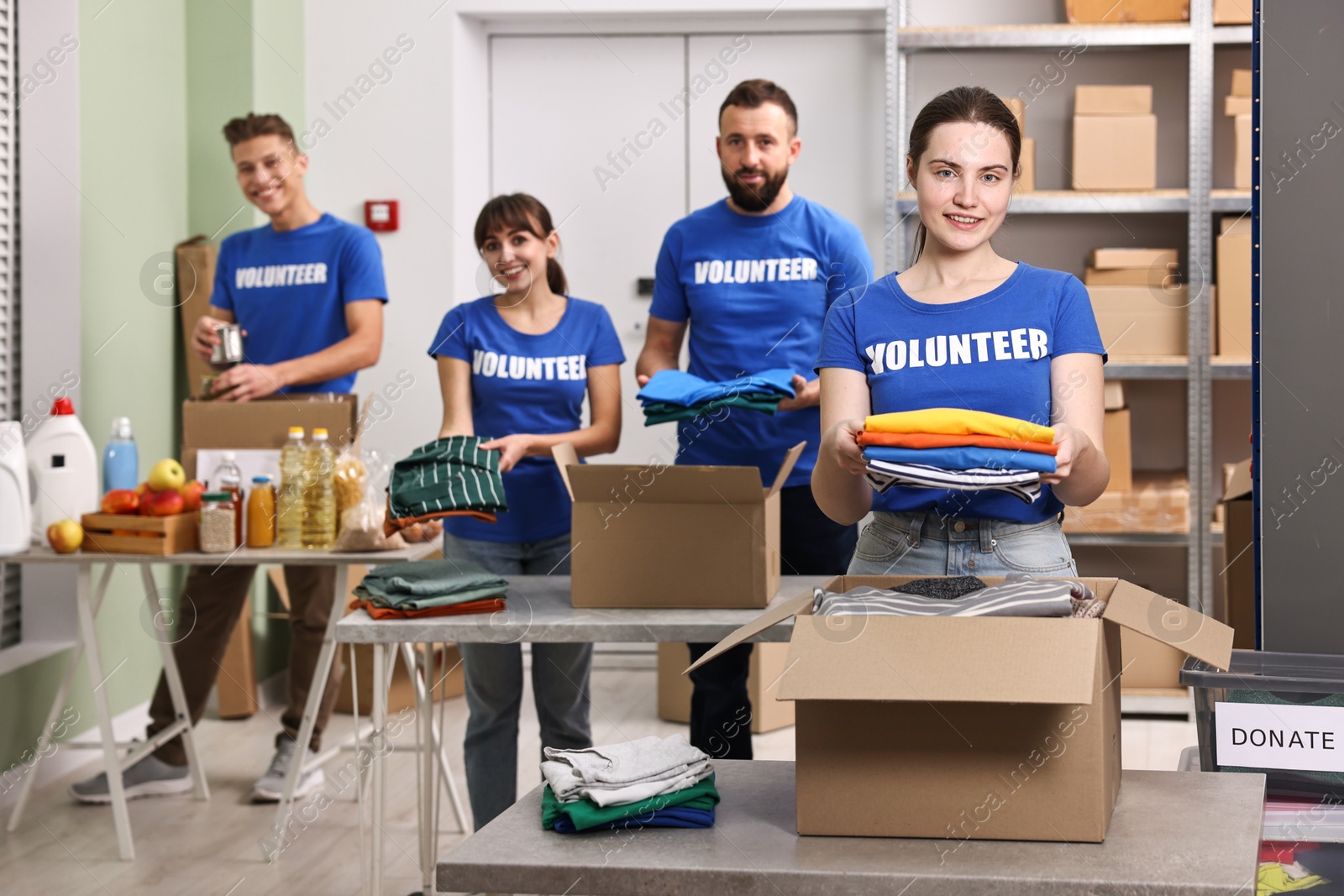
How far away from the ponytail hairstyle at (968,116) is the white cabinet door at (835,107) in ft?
9.27

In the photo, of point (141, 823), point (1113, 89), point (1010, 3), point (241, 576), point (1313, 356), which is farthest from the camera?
point (1010, 3)

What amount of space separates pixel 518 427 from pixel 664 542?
1.95 feet

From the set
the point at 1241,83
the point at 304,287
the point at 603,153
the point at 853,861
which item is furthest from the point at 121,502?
the point at 1241,83

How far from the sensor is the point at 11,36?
10.9 ft

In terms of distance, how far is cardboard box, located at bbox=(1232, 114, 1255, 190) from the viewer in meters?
3.84

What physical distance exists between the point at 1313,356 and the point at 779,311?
0.96 meters

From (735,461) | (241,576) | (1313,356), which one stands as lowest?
(241,576)

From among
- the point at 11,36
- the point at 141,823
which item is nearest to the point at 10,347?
the point at 11,36

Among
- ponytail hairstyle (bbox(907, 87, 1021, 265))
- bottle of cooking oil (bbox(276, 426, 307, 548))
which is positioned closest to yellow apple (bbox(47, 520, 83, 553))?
bottle of cooking oil (bbox(276, 426, 307, 548))

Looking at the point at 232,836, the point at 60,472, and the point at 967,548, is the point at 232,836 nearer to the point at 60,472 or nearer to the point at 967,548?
the point at 60,472

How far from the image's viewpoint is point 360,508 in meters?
2.67

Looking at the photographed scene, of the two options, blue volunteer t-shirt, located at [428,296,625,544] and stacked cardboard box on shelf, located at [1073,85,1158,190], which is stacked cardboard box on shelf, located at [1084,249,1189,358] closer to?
stacked cardboard box on shelf, located at [1073,85,1158,190]

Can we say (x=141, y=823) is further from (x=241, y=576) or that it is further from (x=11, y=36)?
(x=11, y=36)

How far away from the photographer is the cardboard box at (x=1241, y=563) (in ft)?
7.82
